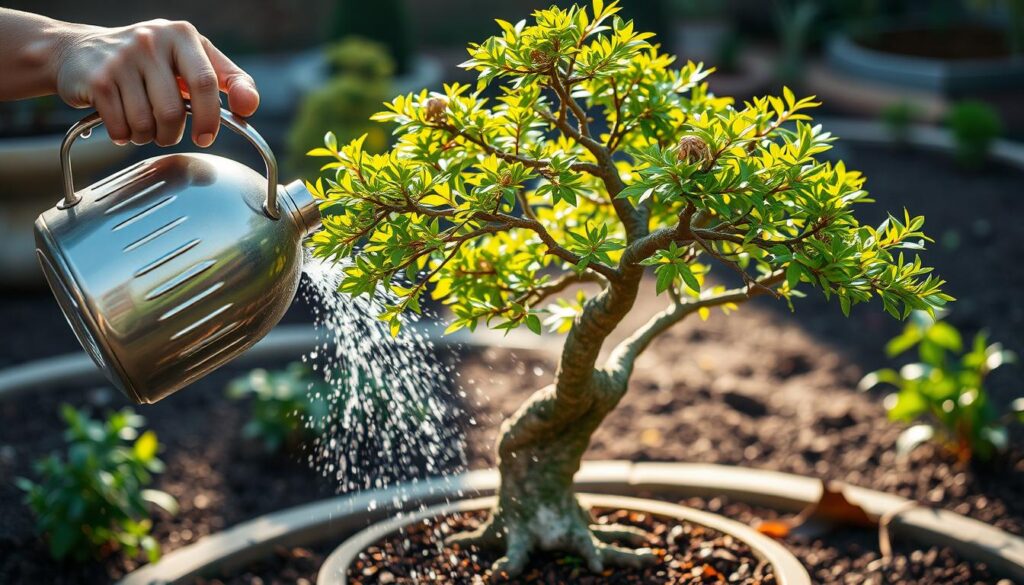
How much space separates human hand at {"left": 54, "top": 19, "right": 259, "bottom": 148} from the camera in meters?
1.74

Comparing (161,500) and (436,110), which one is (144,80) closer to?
(436,110)

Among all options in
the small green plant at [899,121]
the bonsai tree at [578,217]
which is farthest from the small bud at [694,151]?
the small green plant at [899,121]

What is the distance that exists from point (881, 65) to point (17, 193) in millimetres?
6758

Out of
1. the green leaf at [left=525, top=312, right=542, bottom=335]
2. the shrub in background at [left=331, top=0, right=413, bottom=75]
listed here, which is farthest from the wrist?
the shrub in background at [left=331, top=0, right=413, bottom=75]

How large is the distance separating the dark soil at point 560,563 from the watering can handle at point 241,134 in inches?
37.7

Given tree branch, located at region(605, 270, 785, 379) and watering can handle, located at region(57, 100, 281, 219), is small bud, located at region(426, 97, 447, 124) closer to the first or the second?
watering can handle, located at region(57, 100, 281, 219)

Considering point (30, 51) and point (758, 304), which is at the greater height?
point (30, 51)

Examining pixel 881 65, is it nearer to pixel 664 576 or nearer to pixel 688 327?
pixel 688 327

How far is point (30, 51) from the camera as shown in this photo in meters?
1.87

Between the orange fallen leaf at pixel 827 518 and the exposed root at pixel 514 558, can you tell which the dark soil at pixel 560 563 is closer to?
the exposed root at pixel 514 558

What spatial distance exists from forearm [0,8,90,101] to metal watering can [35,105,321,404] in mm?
120

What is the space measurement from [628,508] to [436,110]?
1.18 m

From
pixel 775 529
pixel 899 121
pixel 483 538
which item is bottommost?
pixel 899 121

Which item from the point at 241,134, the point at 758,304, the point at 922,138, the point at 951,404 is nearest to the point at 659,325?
the point at 241,134
